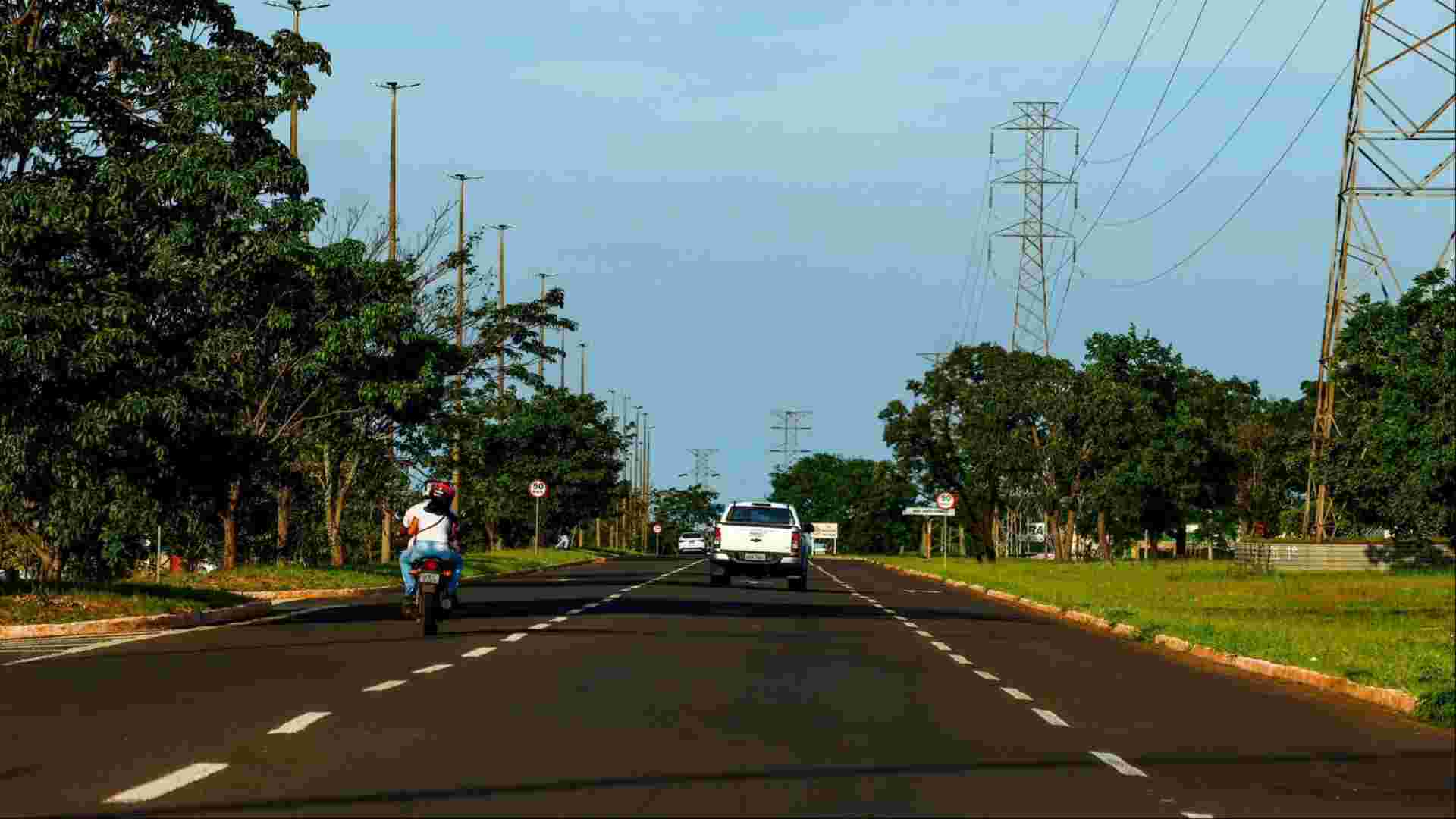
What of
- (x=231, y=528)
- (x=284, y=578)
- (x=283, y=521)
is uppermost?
(x=283, y=521)

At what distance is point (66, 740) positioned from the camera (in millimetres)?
12281

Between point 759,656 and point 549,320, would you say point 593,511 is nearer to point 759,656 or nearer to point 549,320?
point 549,320

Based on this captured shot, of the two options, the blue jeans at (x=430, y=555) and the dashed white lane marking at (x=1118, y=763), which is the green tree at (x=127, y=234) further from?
the dashed white lane marking at (x=1118, y=763)

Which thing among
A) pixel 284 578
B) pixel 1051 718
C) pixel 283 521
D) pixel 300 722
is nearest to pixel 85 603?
pixel 284 578

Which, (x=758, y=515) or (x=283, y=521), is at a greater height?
(x=758, y=515)

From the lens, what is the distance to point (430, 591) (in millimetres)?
23844

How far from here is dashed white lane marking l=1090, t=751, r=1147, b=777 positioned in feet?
37.3

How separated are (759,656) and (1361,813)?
11.4m

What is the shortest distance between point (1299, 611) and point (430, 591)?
15779mm

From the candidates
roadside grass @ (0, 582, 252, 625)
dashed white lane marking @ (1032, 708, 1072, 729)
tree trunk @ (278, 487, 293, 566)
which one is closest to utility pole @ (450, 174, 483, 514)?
tree trunk @ (278, 487, 293, 566)

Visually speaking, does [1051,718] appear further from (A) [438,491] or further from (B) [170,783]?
(A) [438,491]

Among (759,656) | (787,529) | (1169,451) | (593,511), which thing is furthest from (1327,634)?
Answer: (593,511)

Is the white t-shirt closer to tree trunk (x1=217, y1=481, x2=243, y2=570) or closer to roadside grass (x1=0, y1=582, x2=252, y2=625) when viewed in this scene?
roadside grass (x1=0, y1=582, x2=252, y2=625)

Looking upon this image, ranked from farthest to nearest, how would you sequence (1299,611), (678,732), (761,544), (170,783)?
(761,544) < (1299,611) < (678,732) < (170,783)
